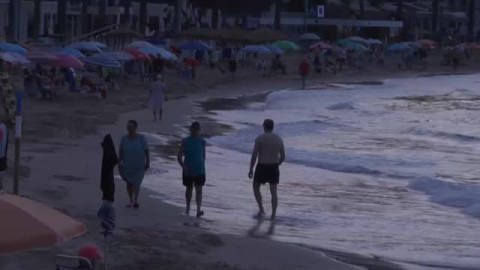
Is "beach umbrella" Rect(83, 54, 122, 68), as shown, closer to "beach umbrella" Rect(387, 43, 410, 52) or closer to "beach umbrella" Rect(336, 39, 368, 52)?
"beach umbrella" Rect(336, 39, 368, 52)

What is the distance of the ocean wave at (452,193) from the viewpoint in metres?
18.0

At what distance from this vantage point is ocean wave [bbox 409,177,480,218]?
1797 centimetres

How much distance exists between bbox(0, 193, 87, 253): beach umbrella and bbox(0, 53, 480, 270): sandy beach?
3.35 meters

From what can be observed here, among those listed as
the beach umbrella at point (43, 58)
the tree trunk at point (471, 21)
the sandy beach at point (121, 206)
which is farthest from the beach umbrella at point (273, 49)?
the tree trunk at point (471, 21)

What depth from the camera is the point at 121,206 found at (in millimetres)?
14531

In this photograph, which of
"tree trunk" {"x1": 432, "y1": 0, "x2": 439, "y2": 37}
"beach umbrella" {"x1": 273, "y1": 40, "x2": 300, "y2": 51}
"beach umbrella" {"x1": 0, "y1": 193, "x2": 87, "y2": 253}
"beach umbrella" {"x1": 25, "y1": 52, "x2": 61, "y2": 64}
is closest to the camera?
"beach umbrella" {"x1": 0, "y1": 193, "x2": 87, "y2": 253}

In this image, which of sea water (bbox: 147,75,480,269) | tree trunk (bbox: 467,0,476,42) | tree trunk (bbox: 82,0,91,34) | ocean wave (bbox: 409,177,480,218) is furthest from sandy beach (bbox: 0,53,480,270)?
tree trunk (bbox: 467,0,476,42)

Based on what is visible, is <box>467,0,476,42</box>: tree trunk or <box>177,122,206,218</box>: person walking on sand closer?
<box>177,122,206,218</box>: person walking on sand

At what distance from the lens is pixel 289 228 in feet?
47.4

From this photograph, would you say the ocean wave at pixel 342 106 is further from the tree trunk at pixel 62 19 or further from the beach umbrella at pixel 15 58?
the tree trunk at pixel 62 19

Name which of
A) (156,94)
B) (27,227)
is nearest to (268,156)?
(27,227)

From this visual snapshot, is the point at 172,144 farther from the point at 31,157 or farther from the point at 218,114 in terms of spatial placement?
the point at 218,114

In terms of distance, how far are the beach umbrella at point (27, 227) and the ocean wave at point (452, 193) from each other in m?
11.2

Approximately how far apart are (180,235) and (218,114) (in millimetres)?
20909
